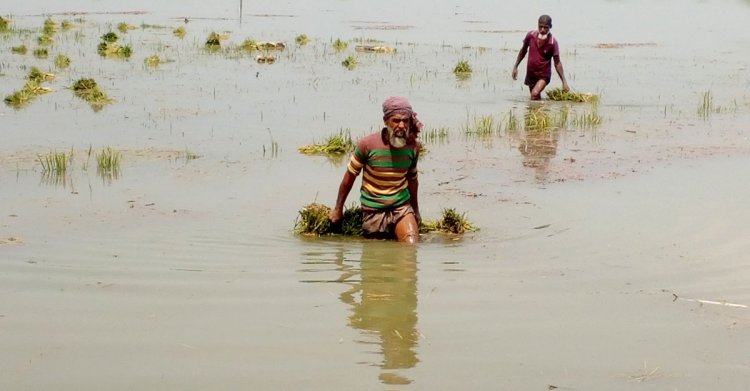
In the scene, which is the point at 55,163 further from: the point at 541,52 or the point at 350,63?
the point at 350,63

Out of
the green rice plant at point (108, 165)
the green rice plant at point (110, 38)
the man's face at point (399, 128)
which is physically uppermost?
the green rice plant at point (110, 38)

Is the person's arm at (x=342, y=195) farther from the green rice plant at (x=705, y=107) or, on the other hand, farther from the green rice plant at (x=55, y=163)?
the green rice plant at (x=705, y=107)

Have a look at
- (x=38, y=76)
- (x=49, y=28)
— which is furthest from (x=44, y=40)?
(x=38, y=76)

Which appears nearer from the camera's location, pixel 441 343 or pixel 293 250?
pixel 441 343

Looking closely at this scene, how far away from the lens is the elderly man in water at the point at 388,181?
271 inches

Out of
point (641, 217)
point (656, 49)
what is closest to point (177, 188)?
point (641, 217)

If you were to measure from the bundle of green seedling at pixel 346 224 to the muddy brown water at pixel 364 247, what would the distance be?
0.46ft

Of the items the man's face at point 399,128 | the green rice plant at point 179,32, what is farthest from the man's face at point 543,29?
the green rice plant at point 179,32

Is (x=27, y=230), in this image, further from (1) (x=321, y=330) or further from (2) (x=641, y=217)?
(2) (x=641, y=217)

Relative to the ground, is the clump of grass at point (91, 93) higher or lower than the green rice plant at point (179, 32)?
lower

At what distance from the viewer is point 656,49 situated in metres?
23.0

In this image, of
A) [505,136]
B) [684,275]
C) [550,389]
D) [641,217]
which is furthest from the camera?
[505,136]

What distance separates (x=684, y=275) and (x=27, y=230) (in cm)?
440

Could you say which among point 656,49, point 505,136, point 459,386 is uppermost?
point 656,49
